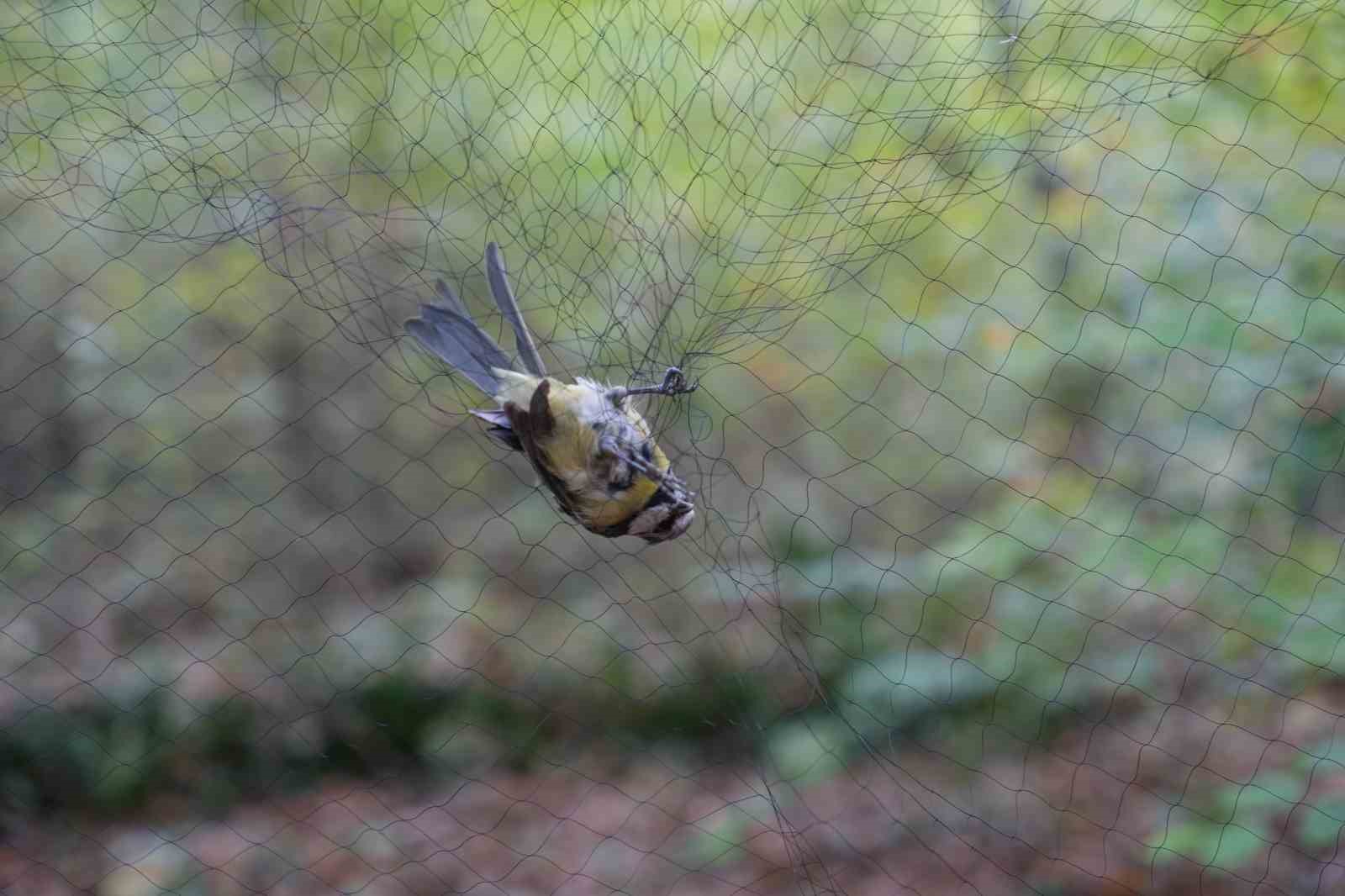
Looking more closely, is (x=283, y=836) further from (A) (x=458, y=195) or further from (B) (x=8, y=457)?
(A) (x=458, y=195)

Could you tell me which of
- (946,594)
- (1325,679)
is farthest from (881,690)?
(1325,679)

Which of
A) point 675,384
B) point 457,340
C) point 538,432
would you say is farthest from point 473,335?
point 675,384

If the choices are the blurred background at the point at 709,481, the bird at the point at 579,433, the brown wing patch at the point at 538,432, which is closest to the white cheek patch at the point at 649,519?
the bird at the point at 579,433

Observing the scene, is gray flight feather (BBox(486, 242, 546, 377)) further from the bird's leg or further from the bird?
the bird's leg

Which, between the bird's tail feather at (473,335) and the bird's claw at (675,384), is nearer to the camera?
the bird's claw at (675,384)

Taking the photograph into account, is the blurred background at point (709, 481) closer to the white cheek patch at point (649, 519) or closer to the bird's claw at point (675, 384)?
the bird's claw at point (675, 384)

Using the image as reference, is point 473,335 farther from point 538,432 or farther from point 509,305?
point 538,432
